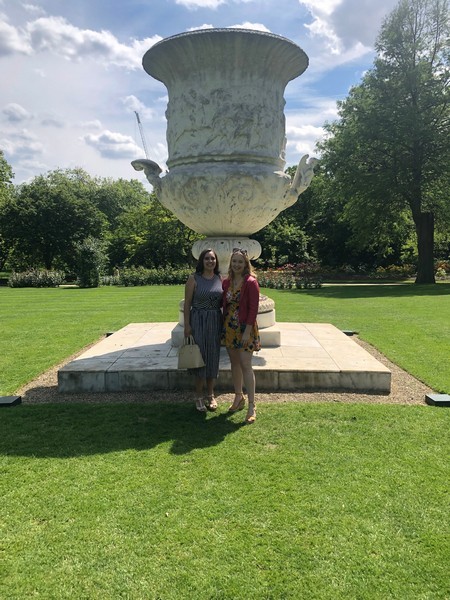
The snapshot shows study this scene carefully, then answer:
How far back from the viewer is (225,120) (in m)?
5.11

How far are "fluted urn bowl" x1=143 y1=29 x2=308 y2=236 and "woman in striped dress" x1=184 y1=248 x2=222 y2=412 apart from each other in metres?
1.29

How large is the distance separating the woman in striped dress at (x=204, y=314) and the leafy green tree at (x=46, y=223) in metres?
32.0

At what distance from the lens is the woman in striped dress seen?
4.14m

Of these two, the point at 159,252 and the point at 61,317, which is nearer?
the point at 61,317

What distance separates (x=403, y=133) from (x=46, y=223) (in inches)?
1017

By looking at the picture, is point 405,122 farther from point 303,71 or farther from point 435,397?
point 435,397

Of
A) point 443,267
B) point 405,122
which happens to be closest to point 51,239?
point 405,122

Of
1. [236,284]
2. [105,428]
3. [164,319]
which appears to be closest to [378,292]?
[164,319]

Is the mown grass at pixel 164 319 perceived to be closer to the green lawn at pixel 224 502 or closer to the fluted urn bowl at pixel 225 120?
the green lawn at pixel 224 502

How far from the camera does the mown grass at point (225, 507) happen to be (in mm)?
2102

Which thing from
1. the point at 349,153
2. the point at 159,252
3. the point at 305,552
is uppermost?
the point at 349,153

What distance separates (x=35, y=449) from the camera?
3.44 meters

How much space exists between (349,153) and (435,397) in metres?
20.4

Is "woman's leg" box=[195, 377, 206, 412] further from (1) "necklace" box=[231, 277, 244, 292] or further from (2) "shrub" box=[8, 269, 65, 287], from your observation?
(2) "shrub" box=[8, 269, 65, 287]
